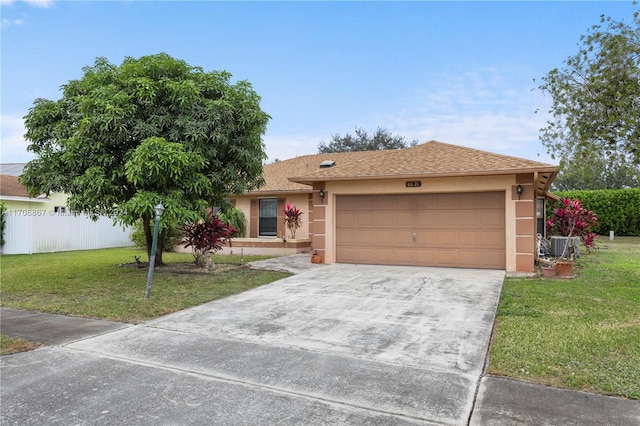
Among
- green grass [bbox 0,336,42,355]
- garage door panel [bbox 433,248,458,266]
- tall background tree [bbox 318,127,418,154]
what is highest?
tall background tree [bbox 318,127,418,154]

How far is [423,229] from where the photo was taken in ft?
37.8

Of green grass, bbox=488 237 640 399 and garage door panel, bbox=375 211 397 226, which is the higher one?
garage door panel, bbox=375 211 397 226

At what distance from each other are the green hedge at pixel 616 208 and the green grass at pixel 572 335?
16.7 meters

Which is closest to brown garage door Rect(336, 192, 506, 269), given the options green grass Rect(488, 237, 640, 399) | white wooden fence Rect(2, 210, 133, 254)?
green grass Rect(488, 237, 640, 399)

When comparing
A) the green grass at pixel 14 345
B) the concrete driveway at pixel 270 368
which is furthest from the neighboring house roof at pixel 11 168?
the concrete driveway at pixel 270 368

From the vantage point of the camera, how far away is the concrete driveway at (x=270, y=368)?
10.5ft

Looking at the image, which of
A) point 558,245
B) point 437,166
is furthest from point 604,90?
point 558,245

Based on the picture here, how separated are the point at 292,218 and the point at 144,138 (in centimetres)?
793

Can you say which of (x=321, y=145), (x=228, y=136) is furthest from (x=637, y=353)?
(x=321, y=145)

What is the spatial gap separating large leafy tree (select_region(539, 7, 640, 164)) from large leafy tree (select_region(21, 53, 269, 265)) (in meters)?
7.12

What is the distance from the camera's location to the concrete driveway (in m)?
3.21

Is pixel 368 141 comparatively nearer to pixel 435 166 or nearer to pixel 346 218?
pixel 346 218

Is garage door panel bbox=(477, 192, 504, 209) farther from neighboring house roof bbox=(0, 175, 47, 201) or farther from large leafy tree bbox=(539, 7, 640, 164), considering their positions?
neighboring house roof bbox=(0, 175, 47, 201)

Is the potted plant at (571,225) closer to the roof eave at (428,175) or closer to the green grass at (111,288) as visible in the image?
the roof eave at (428,175)
